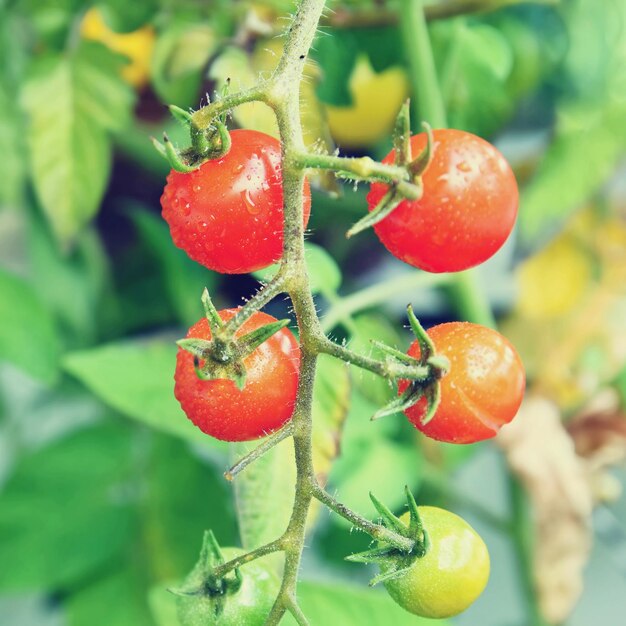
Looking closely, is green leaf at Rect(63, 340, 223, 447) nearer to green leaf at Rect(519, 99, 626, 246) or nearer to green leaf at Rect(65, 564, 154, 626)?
green leaf at Rect(65, 564, 154, 626)

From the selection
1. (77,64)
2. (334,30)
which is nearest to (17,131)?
(77,64)

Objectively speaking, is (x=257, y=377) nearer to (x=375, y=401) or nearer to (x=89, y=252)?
(x=375, y=401)

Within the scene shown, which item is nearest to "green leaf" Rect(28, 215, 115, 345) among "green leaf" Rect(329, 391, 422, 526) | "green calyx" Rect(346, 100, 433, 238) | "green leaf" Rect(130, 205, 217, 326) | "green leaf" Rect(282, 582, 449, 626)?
"green leaf" Rect(130, 205, 217, 326)

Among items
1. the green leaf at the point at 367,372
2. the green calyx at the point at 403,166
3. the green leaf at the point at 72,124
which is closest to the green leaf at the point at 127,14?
the green leaf at the point at 72,124

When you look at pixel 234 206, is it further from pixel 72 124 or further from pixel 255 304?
pixel 72 124

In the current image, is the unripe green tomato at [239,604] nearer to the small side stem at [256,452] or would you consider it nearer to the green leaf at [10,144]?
the small side stem at [256,452]

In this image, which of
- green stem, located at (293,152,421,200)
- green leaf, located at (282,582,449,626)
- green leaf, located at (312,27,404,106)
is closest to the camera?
green stem, located at (293,152,421,200)
